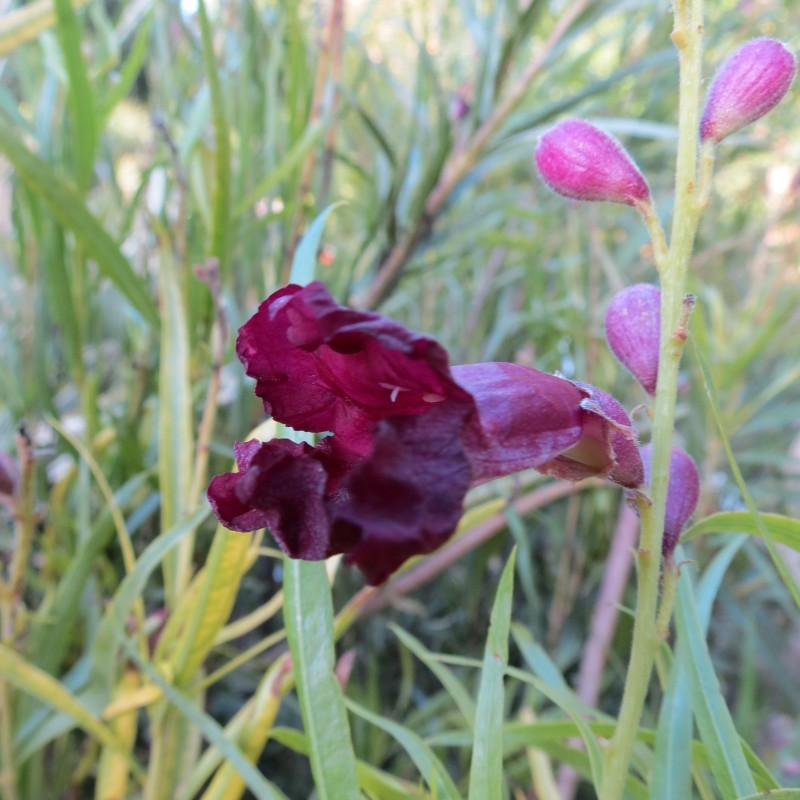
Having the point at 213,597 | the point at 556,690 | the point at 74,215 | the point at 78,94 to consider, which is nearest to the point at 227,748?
the point at 213,597

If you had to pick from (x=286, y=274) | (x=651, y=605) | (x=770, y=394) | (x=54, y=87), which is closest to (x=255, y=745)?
(x=651, y=605)

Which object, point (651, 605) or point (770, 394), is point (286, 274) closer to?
point (651, 605)

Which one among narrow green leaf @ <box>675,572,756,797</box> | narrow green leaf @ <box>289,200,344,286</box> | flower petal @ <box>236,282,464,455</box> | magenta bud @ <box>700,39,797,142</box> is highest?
magenta bud @ <box>700,39,797,142</box>

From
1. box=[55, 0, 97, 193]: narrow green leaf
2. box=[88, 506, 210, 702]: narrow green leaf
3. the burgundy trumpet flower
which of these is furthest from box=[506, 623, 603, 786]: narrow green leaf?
box=[55, 0, 97, 193]: narrow green leaf

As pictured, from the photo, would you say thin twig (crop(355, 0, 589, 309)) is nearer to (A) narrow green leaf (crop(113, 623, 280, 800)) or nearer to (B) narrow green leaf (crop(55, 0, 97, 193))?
(B) narrow green leaf (crop(55, 0, 97, 193))

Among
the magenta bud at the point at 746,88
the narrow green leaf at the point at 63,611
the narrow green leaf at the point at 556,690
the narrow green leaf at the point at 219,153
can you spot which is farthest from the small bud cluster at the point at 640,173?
the narrow green leaf at the point at 63,611

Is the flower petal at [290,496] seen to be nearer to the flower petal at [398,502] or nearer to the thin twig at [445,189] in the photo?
the flower petal at [398,502]

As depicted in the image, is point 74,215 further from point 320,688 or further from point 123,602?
point 320,688
